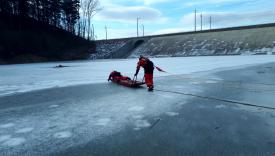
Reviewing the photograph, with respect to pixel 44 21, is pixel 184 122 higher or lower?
lower

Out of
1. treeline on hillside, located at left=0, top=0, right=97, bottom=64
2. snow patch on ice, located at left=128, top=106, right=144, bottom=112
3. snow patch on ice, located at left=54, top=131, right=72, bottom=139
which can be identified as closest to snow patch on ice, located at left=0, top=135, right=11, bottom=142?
snow patch on ice, located at left=54, top=131, right=72, bottom=139

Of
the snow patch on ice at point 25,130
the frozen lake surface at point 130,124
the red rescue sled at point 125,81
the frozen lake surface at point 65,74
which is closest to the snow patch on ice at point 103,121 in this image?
the frozen lake surface at point 130,124

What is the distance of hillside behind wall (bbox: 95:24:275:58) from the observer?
138 ft

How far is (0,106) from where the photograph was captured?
817 centimetres

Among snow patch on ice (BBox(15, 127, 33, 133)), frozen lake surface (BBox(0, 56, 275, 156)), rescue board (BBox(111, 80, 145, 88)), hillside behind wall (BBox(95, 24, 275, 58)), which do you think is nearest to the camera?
frozen lake surface (BBox(0, 56, 275, 156))

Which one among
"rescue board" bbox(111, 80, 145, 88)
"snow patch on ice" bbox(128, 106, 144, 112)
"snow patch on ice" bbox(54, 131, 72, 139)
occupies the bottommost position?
"snow patch on ice" bbox(54, 131, 72, 139)

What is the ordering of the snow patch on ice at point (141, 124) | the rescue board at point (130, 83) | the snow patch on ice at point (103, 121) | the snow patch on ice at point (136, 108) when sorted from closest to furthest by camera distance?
the snow patch on ice at point (141, 124) < the snow patch on ice at point (103, 121) < the snow patch on ice at point (136, 108) < the rescue board at point (130, 83)

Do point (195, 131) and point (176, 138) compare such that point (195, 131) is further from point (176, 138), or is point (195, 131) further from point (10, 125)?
point (10, 125)

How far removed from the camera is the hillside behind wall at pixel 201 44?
138ft

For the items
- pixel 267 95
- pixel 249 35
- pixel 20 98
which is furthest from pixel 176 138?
pixel 249 35

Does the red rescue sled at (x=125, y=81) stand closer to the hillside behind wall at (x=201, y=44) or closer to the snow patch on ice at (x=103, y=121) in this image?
the snow patch on ice at (x=103, y=121)

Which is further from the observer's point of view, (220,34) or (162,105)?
(220,34)

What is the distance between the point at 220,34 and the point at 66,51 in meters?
28.7

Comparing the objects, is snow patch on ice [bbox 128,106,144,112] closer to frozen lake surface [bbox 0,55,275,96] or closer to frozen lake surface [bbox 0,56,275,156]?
frozen lake surface [bbox 0,56,275,156]
